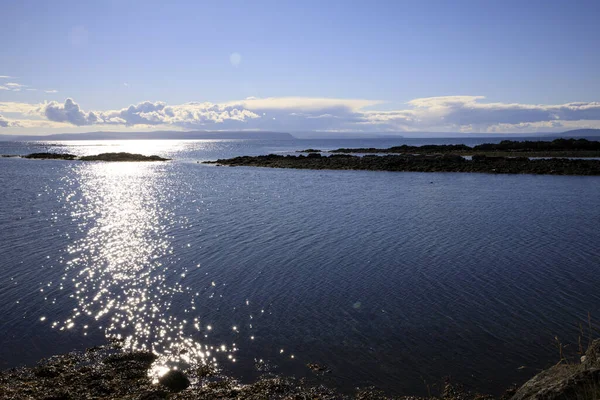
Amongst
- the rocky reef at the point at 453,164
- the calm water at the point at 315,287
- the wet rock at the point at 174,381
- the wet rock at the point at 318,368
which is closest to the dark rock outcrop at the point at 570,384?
the calm water at the point at 315,287

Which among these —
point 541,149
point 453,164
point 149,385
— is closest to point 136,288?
point 149,385

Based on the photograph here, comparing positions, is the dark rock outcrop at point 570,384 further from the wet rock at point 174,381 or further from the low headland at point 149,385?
the wet rock at point 174,381

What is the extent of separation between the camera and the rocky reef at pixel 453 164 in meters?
63.4

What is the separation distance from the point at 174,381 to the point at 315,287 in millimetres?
7426

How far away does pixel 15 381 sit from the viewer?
10023mm

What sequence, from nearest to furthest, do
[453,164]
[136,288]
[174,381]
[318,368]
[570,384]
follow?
1. [570,384]
2. [174,381]
3. [318,368]
4. [136,288]
5. [453,164]

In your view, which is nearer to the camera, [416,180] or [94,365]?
[94,365]

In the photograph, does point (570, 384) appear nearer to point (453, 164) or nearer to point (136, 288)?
point (136, 288)

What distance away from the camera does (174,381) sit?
9922mm

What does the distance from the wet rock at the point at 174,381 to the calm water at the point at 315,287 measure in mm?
976

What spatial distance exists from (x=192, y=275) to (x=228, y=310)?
13.6 ft

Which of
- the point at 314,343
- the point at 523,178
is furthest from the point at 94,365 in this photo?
the point at 523,178

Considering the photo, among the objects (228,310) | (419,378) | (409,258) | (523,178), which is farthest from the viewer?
Answer: (523,178)

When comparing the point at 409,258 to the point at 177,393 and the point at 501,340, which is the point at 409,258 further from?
the point at 177,393
